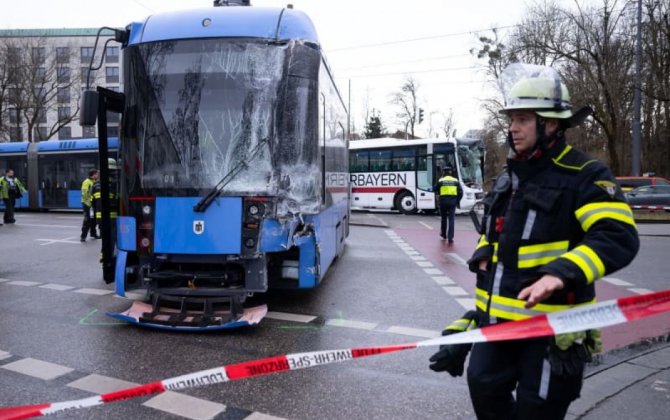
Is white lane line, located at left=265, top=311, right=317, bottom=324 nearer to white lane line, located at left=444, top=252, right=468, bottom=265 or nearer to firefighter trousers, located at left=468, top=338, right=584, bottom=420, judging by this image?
firefighter trousers, located at left=468, top=338, right=584, bottom=420

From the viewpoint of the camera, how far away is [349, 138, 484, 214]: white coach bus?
22.6 metres

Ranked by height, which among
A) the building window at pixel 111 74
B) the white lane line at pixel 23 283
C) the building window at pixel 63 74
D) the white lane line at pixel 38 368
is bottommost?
the white lane line at pixel 38 368

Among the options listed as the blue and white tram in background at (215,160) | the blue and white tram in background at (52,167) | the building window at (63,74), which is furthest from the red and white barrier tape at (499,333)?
the building window at (63,74)

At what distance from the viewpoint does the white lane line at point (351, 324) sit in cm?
586

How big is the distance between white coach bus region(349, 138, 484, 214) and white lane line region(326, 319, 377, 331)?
55.4 ft

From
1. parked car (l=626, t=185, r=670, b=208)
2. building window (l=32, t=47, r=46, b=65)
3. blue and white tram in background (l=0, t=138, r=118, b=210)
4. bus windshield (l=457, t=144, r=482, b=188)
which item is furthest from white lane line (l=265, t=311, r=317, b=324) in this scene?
building window (l=32, t=47, r=46, b=65)

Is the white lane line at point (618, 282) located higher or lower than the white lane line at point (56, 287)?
lower

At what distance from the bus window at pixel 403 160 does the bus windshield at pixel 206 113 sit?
1836 cm

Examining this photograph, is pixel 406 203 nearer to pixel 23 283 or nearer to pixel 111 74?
pixel 23 283

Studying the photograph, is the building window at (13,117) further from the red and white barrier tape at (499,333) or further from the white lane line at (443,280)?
the red and white barrier tape at (499,333)

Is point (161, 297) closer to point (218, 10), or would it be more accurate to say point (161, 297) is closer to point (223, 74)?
point (223, 74)

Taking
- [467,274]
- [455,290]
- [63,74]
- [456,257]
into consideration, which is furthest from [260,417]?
[63,74]

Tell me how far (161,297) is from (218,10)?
3226 mm

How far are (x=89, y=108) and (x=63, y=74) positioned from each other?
46945mm
